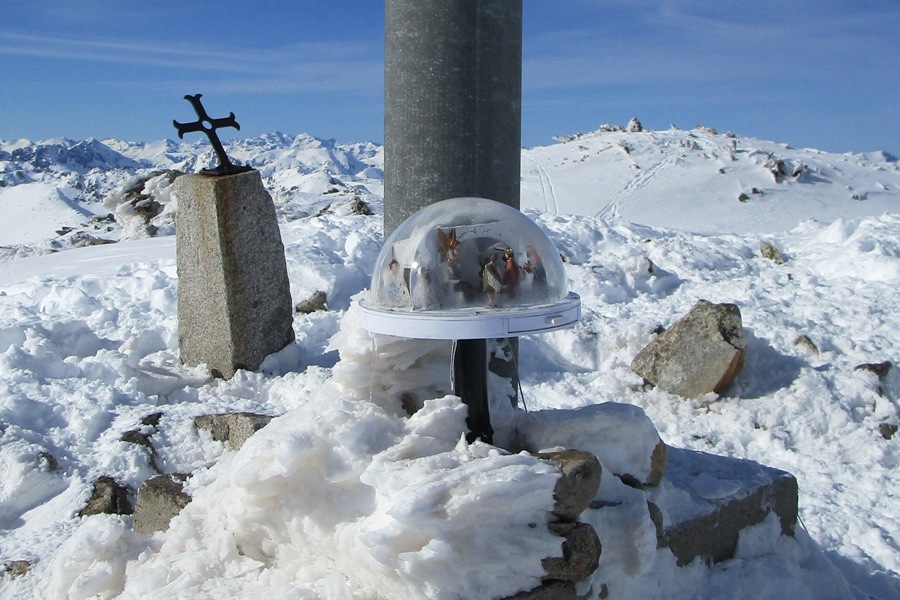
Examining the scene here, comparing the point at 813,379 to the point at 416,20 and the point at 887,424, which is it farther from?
the point at 416,20

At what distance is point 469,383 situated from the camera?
291 centimetres

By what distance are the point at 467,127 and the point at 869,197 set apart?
21646 millimetres

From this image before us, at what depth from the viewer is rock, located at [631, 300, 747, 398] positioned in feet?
19.8

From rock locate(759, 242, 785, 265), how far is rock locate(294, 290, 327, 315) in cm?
502

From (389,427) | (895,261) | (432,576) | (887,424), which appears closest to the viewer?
(432,576)

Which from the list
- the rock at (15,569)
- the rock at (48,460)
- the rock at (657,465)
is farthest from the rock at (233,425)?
the rock at (657,465)

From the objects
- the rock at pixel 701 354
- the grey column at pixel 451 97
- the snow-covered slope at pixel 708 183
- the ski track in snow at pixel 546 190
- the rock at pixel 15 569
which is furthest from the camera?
the ski track in snow at pixel 546 190

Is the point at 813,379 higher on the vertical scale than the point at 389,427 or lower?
lower

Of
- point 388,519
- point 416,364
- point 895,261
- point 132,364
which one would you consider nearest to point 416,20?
point 416,364

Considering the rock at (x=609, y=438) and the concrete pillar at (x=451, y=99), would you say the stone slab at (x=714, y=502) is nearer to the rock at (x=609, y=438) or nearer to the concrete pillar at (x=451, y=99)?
the rock at (x=609, y=438)

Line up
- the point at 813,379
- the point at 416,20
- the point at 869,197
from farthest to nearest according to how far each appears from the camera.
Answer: the point at 869,197 < the point at 813,379 < the point at 416,20

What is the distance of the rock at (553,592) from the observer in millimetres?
2492

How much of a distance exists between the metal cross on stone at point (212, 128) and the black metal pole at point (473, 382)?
390 cm

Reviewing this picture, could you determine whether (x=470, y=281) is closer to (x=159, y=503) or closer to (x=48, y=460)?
(x=159, y=503)
